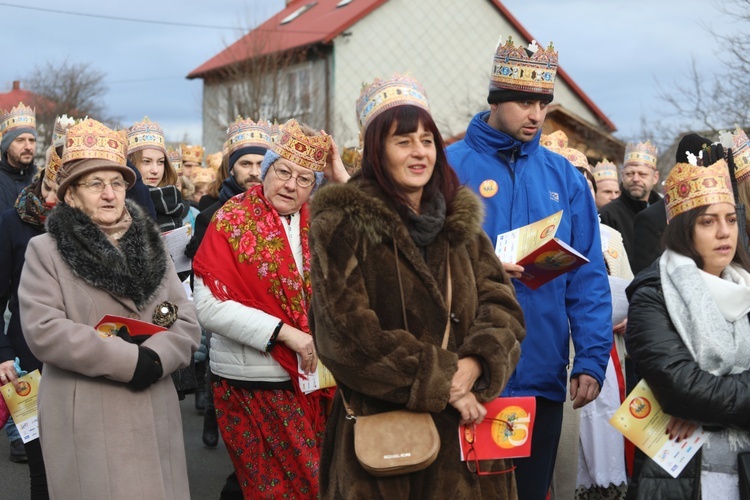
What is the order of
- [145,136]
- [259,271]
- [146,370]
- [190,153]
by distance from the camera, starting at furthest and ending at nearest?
[190,153], [145,136], [259,271], [146,370]

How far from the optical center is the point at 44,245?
4.64 metres

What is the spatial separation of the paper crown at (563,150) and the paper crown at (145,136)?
10.7 ft

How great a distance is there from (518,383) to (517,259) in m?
0.58

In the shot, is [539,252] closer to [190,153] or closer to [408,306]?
[408,306]

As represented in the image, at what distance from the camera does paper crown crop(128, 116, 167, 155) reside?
9.02 metres

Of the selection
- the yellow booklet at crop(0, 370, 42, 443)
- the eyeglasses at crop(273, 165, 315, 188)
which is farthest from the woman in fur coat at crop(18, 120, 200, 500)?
the eyeglasses at crop(273, 165, 315, 188)

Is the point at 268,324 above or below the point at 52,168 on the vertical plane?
below

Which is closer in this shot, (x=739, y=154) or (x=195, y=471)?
(x=739, y=154)

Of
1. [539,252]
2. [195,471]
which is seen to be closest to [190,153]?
[195,471]

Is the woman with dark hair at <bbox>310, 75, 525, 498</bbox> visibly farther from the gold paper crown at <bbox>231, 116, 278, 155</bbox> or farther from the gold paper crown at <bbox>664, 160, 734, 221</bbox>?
the gold paper crown at <bbox>231, 116, 278, 155</bbox>

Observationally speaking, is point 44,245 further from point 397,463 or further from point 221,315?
point 397,463

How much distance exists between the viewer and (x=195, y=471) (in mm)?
8320

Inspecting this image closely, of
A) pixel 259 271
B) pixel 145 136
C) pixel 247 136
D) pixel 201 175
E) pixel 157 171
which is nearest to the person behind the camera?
pixel 259 271

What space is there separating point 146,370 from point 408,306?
4.77 feet
